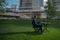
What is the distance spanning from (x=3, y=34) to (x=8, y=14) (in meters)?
0.53

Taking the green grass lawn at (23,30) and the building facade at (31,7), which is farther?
the building facade at (31,7)

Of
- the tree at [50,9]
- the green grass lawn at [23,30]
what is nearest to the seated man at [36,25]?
the green grass lawn at [23,30]

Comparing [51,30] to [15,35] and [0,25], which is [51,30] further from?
[0,25]

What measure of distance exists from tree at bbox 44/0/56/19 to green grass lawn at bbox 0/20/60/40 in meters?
0.20

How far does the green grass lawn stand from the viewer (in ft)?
19.4

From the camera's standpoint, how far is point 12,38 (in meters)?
5.91

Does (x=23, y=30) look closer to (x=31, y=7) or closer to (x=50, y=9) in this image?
(x=31, y=7)

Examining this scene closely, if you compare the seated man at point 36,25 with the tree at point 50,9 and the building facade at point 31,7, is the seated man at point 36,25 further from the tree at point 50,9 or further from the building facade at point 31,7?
the tree at point 50,9

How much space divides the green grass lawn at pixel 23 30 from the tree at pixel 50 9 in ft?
0.66

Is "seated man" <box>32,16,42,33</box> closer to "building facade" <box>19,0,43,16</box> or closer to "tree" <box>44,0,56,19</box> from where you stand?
"building facade" <box>19,0,43,16</box>

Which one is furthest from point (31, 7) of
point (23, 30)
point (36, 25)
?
point (23, 30)

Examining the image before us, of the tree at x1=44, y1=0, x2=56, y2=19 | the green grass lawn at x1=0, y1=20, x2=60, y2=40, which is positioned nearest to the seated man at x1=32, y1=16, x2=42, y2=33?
the green grass lawn at x1=0, y1=20, x2=60, y2=40

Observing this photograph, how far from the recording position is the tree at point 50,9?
603cm

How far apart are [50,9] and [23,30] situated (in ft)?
2.94
